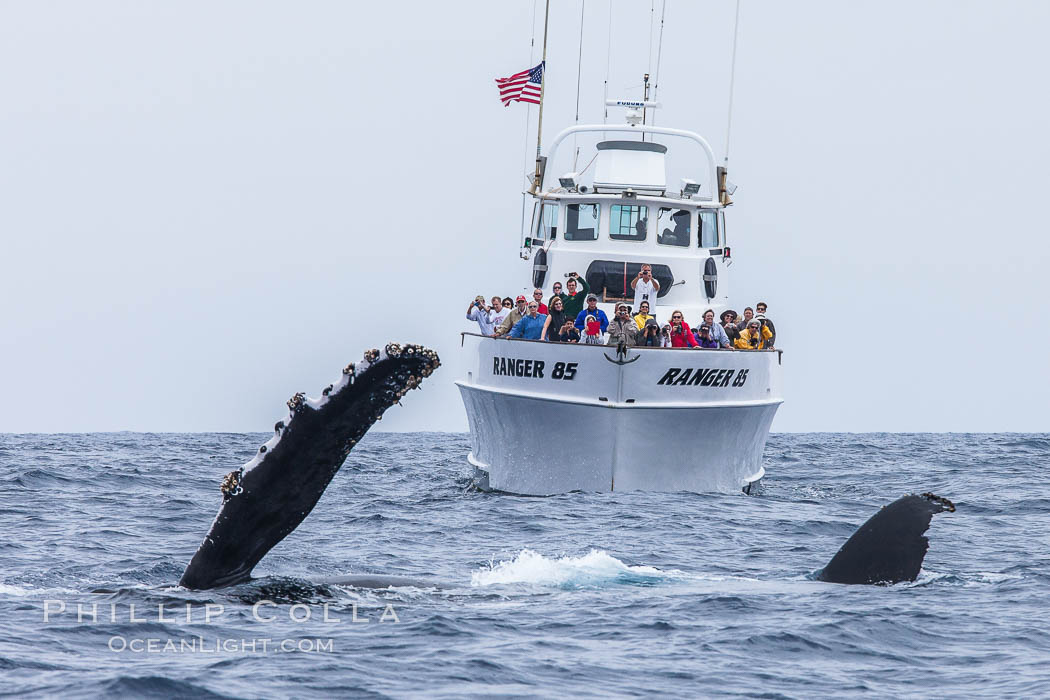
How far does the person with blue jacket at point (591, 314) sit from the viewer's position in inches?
874

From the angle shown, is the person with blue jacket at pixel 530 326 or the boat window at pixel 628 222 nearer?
the person with blue jacket at pixel 530 326

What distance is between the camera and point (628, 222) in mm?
27078

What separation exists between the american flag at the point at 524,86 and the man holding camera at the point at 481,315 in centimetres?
631

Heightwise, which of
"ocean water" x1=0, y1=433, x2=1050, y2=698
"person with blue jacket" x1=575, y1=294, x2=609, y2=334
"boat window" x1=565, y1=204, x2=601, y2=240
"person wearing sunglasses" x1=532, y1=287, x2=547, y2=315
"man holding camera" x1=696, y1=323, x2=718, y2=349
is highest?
"boat window" x1=565, y1=204, x2=601, y2=240

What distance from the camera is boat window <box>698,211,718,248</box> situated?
27562 mm

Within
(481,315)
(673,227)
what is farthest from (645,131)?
(481,315)

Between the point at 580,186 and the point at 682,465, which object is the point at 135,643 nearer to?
the point at 682,465

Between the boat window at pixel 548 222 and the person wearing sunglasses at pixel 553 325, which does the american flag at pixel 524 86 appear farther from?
the person wearing sunglasses at pixel 553 325

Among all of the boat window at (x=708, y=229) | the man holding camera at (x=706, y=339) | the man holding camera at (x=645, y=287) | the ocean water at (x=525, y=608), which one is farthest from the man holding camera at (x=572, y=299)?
the ocean water at (x=525, y=608)

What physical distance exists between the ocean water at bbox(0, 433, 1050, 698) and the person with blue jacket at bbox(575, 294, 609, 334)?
3.30m

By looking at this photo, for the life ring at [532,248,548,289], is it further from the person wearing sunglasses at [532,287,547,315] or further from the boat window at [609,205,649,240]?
the person wearing sunglasses at [532,287,547,315]

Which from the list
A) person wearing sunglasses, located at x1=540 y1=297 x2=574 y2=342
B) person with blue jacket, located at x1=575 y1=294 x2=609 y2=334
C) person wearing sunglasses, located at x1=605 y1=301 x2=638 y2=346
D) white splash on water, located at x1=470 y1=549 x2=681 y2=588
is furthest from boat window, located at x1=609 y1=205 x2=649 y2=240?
white splash on water, located at x1=470 y1=549 x2=681 y2=588

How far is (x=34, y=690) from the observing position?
8289 millimetres

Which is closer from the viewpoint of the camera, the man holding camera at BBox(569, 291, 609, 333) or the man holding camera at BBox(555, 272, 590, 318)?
the man holding camera at BBox(569, 291, 609, 333)
